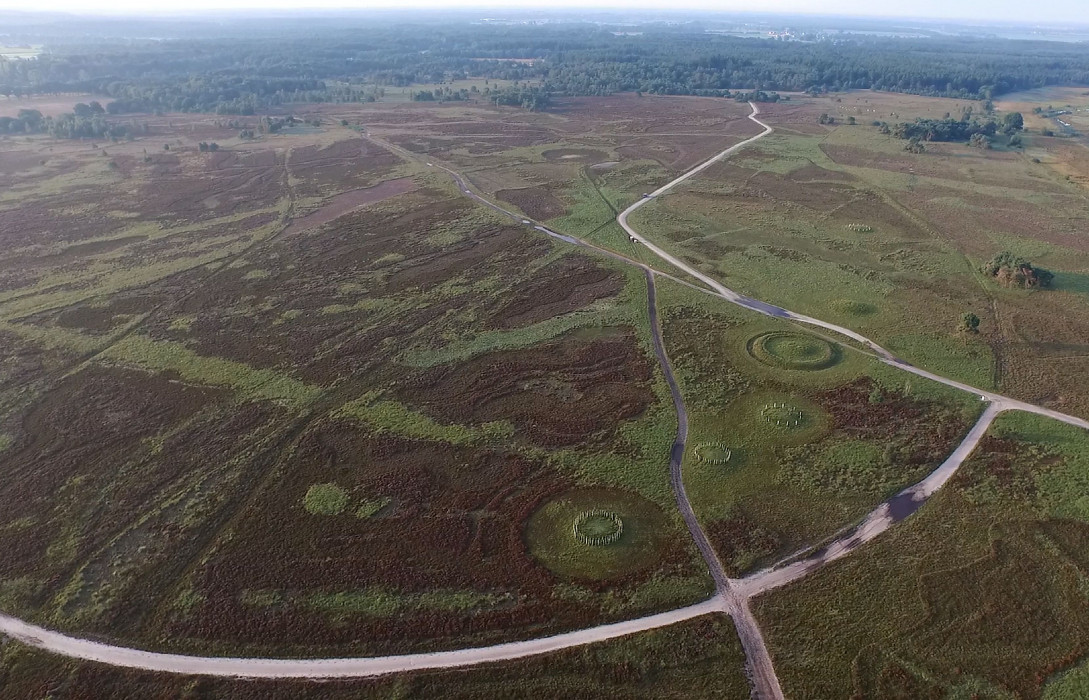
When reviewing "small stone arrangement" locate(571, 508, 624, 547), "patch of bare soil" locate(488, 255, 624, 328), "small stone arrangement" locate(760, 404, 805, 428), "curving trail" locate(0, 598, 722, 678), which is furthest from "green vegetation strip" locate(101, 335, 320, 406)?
"small stone arrangement" locate(760, 404, 805, 428)

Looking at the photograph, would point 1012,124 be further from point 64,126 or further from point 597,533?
point 64,126

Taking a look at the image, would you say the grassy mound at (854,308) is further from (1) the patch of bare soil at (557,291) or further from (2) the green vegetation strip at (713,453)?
(2) the green vegetation strip at (713,453)

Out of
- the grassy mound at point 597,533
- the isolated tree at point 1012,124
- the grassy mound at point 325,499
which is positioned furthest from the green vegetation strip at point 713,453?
the isolated tree at point 1012,124

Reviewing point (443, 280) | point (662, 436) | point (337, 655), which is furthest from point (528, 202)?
point (337, 655)

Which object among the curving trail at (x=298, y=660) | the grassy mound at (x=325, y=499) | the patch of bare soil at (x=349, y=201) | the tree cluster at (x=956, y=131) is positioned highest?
the tree cluster at (x=956, y=131)

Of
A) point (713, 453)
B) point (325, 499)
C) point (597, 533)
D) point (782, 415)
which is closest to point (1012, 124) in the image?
point (782, 415)
